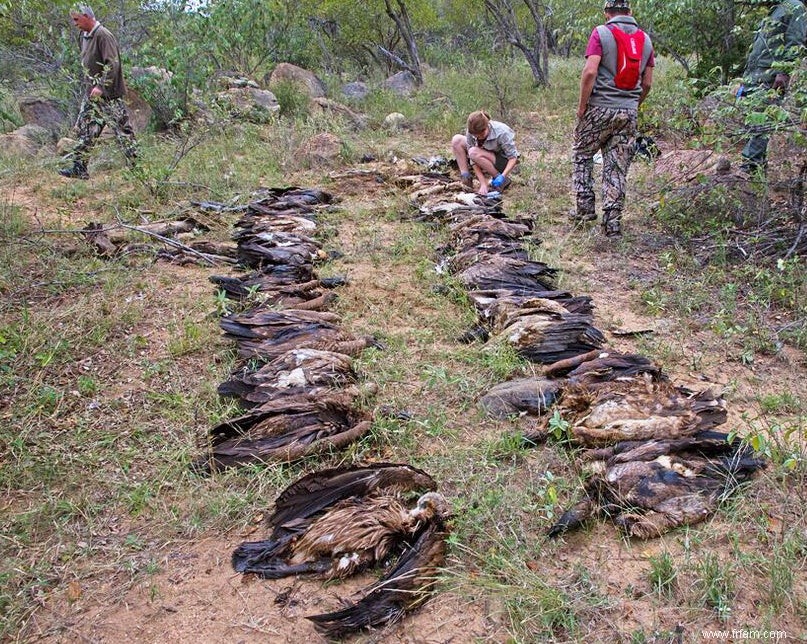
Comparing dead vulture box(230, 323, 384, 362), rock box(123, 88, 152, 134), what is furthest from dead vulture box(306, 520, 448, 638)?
rock box(123, 88, 152, 134)

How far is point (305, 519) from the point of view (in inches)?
83.4

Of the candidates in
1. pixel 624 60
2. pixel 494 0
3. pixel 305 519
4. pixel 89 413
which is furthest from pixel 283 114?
pixel 305 519

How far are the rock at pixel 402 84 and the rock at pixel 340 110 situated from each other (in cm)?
205

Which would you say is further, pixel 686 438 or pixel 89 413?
pixel 89 413

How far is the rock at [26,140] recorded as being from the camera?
307 inches

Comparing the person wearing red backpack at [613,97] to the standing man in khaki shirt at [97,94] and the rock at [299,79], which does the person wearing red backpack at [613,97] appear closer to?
the standing man in khaki shirt at [97,94]

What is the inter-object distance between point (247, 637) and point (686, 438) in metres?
1.78

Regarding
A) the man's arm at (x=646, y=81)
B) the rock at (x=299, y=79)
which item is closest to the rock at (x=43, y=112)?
the rock at (x=299, y=79)

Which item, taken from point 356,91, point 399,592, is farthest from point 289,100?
point 399,592

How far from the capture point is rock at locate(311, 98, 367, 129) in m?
9.57

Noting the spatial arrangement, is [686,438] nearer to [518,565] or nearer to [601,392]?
[601,392]

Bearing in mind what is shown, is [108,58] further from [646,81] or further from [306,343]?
[646,81]

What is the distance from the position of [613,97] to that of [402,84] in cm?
911

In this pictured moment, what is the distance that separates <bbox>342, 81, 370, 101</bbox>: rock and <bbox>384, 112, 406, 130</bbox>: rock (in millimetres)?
1773
